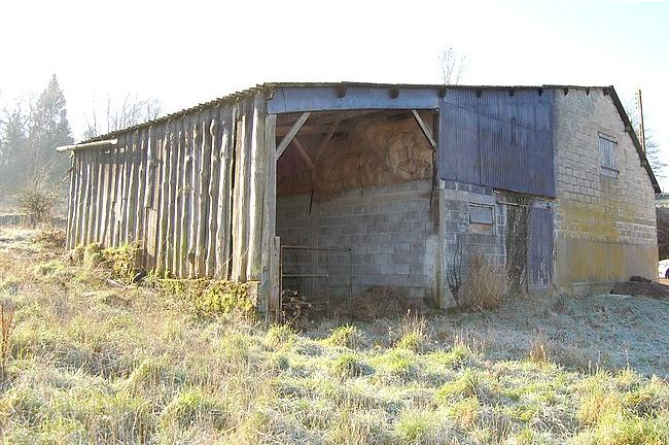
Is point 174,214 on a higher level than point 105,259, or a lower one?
higher

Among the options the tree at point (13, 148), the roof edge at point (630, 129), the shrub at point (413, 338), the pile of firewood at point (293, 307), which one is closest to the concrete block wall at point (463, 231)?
the shrub at point (413, 338)

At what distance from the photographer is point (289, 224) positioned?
14.6 metres

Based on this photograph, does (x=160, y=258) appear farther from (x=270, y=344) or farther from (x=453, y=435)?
(x=453, y=435)

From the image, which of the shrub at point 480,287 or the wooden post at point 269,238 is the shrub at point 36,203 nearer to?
the wooden post at point 269,238

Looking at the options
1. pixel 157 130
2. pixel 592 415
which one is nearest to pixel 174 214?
pixel 157 130

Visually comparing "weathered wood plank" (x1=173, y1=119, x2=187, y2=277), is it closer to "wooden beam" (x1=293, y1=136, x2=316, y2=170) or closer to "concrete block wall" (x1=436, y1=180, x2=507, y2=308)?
"wooden beam" (x1=293, y1=136, x2=316, y2=170)

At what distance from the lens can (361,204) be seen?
12445mm

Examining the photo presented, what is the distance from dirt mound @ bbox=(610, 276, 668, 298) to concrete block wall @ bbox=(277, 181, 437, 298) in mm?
8009

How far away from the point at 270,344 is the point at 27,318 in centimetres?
323

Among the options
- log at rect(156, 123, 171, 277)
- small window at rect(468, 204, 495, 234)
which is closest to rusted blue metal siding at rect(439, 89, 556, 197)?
small window at rect(468, 204, 495, 234)

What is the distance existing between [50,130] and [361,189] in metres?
34.8

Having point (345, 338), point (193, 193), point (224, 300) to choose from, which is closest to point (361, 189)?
point (193, 193)

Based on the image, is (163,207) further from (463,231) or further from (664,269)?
(664,269)

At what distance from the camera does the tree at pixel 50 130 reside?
A: 35066 mm
